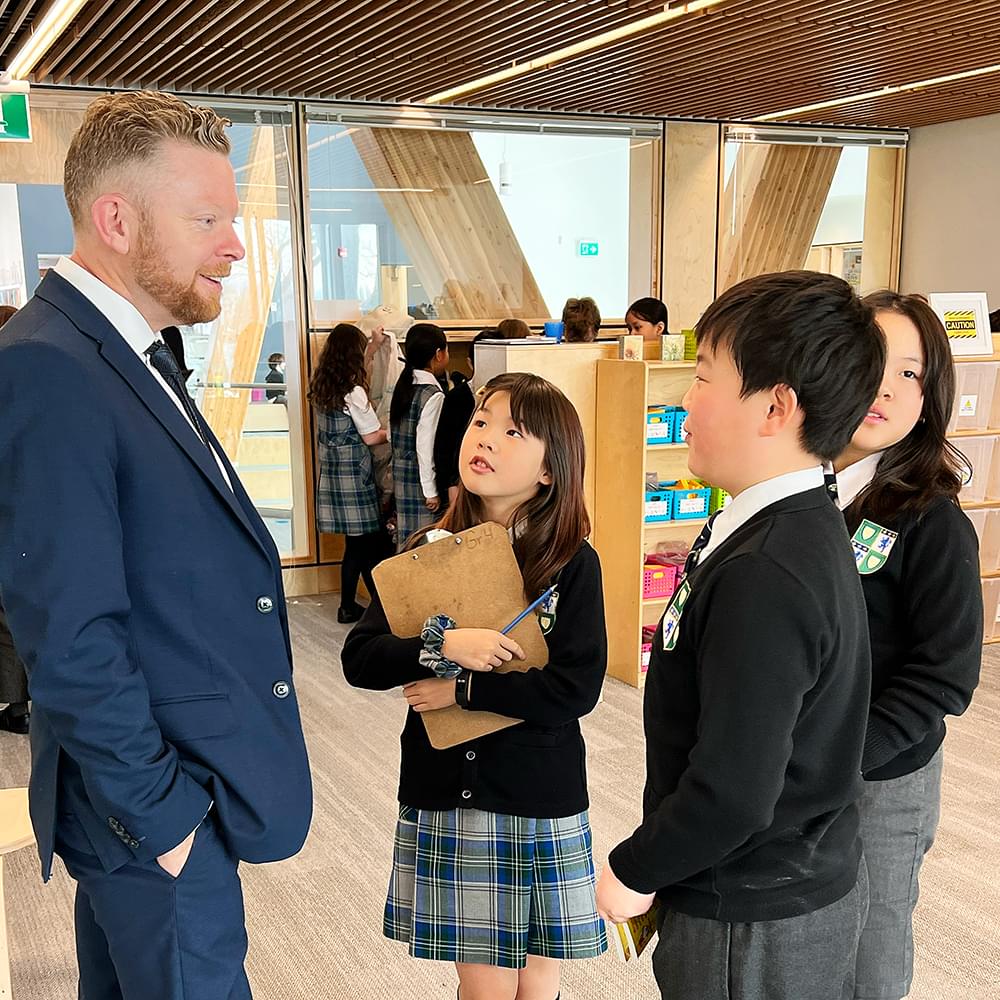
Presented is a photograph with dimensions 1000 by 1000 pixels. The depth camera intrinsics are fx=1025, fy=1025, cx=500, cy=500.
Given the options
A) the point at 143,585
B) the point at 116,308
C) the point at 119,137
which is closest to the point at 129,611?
the point at 143,585

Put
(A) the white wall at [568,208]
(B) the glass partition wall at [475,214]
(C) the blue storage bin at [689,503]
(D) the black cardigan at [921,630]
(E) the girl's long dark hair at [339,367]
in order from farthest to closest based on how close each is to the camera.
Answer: (A) the white wall at [568,208], (B) the glass partition wall at [475,214], (E) the girl's long dark hair at [339,367], (C) the blue storage bin at [689,503], (D) the black cardigan at [921,630]

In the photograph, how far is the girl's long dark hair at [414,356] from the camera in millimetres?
5574

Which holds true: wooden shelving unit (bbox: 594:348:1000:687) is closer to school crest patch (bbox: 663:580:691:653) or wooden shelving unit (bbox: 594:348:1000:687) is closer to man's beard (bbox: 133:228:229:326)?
man's beard (bbox: 133:228:229:326)

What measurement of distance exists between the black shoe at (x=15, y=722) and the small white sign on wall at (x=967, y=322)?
494cm

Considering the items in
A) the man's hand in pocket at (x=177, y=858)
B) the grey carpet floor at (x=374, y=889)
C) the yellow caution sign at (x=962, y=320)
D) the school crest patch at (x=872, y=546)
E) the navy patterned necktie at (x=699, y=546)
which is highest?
the yellow caution sign at (x=962, y=320)

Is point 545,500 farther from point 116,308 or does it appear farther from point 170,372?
point 116,308

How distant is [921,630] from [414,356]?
4160mm

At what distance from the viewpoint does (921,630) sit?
5.75 feet

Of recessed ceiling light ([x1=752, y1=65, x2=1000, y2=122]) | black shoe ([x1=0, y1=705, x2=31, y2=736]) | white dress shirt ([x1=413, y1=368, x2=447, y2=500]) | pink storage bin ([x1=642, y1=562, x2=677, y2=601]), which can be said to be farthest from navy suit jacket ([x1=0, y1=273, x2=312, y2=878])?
recessed ceiling light ([x1=752, y1=65, x2=1000, y2=122])

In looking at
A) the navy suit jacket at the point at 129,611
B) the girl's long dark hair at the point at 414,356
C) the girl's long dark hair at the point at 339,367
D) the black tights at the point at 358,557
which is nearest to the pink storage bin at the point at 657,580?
the girl's long dark hair at the point at 414,356

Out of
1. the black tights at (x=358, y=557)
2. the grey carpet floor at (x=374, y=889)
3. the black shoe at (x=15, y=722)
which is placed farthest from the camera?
the black tights at (x=358, y=557)

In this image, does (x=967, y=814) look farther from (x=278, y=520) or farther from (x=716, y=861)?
(x=278, y=520)

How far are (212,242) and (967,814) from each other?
3401 millimetres

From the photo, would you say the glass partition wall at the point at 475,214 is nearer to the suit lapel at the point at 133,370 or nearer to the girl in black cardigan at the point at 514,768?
the girl in black cardigan at the point at 514,768
